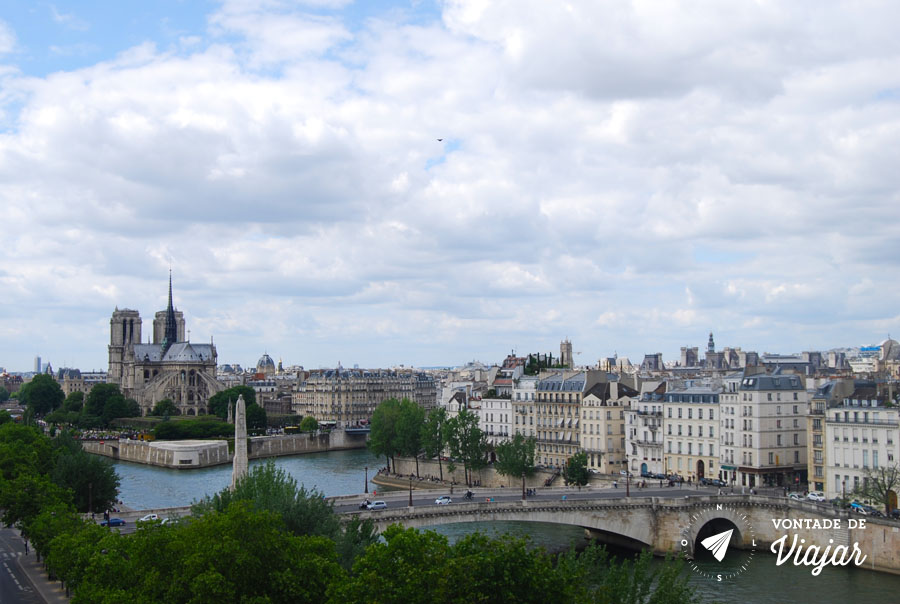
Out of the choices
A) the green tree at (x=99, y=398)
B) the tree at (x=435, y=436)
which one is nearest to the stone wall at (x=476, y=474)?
the tree at (x=435, y=436)

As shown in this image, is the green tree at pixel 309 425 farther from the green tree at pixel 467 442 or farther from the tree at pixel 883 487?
the tree at pixel 883 487

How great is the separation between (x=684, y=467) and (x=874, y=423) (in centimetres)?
1858

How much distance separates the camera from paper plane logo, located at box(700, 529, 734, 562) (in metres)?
60.9

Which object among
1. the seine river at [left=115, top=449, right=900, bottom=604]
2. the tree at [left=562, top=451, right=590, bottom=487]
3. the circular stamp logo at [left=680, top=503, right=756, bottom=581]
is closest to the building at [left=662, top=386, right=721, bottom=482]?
the tree at [left=562, top=451, right=590, bottom=487]

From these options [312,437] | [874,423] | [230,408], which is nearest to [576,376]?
[874,423]

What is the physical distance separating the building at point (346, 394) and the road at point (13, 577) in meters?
107

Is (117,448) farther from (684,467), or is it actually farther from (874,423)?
(874,423)

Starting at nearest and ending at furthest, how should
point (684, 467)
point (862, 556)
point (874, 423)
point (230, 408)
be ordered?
point (862, 556) < point (874, 423) < point (684, 467) < point (230, 408)

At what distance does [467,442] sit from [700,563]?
33.2 m

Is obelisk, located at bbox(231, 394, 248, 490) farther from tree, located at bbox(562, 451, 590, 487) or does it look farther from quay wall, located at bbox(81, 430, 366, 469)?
quay wall, located at bbox(81, 430, 366, 469)

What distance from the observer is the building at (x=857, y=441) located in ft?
210

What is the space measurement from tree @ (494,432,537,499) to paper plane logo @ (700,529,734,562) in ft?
74.1

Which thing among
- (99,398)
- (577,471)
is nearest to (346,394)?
(99,398)

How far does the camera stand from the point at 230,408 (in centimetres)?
16075
